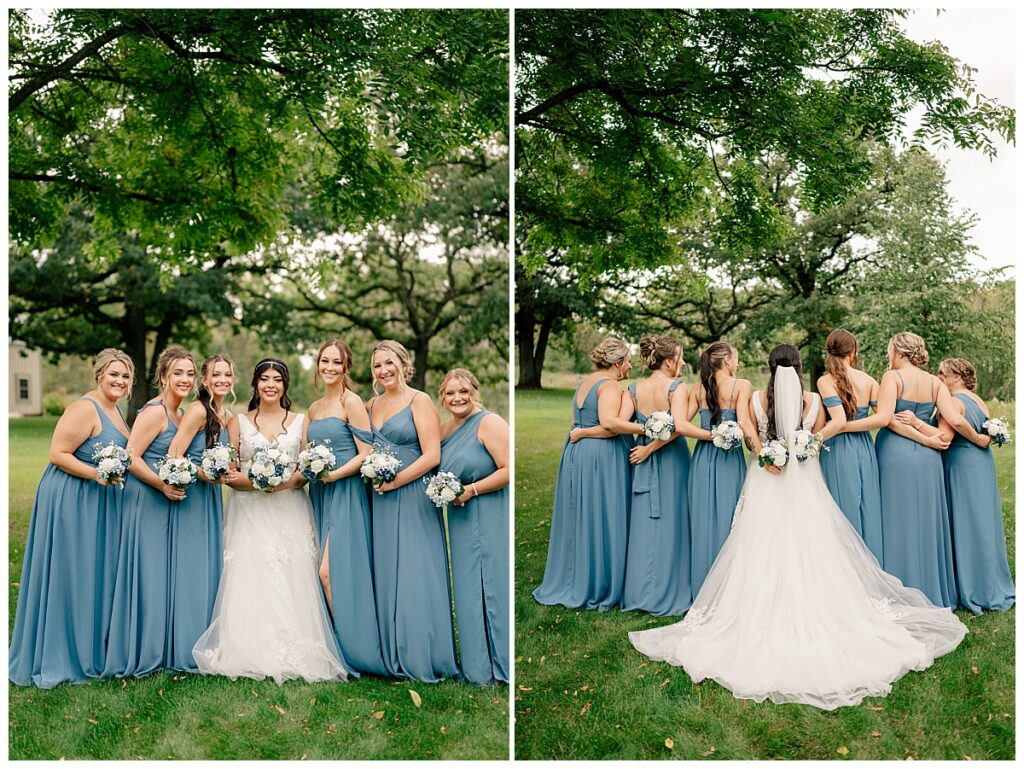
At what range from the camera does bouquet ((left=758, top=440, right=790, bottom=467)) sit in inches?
187

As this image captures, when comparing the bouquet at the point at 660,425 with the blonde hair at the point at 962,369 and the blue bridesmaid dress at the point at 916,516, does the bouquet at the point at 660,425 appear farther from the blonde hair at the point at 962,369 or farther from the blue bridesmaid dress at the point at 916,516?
the blonde hair at the point at 962,369

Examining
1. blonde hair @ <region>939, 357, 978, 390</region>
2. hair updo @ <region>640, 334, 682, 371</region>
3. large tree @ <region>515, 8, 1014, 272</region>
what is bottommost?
blonde hair @ <region>939, 357, 978, 390</region>

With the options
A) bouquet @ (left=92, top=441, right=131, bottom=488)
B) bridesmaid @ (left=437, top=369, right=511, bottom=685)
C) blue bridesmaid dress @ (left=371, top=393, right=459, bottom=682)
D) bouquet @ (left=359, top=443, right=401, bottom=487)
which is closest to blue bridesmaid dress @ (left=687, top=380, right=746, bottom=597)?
bridesmaid @ (left=437, top=369, right=511, bottom=685)

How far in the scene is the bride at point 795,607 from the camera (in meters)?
4.27

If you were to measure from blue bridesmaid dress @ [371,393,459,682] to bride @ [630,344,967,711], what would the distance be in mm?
1237

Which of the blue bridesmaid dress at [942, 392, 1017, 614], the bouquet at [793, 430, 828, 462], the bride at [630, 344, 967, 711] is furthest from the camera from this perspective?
the blue bridesmaid dress at [942, 392, 1017, 614]

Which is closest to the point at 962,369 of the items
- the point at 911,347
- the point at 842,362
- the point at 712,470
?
the point at 911,347

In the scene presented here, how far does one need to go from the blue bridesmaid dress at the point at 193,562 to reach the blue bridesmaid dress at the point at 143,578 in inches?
1.6

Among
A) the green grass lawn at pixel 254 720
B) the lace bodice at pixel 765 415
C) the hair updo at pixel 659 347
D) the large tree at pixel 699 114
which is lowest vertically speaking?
the green grass lawn at pixel 254 720

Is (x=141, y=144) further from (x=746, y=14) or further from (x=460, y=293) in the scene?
(x=746, y=14)

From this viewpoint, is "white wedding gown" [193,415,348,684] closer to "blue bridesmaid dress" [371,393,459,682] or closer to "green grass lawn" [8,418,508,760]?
"green grass lawn" [8,418,508,760]

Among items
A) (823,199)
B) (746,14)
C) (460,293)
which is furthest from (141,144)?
(823,199)

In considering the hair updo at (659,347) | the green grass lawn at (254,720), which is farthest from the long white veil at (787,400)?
the green grass lawn at (254,720)

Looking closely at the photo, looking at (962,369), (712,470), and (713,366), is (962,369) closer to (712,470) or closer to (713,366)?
(713,366)
